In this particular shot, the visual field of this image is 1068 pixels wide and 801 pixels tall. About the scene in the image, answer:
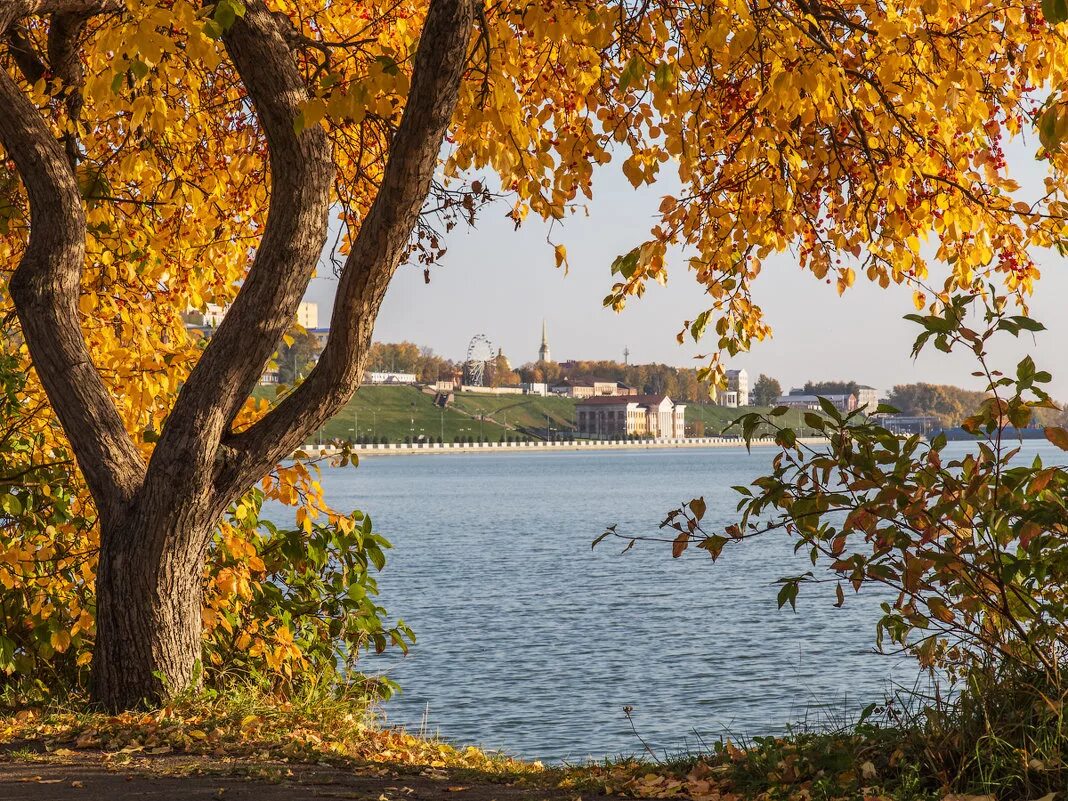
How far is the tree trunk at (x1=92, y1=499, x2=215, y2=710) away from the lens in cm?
620

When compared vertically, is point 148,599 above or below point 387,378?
below

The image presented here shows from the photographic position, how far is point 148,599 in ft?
20.5

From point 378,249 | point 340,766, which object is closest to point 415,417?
point 378,249

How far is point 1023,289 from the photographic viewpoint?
285 inches

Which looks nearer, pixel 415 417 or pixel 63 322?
pixel 63 322

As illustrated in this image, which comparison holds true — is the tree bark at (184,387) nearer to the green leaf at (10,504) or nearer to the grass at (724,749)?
the grass at (724,749)

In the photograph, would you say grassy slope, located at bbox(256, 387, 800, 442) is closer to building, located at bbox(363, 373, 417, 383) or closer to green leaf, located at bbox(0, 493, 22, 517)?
building, located at bbox(363, 373, 417, 383)

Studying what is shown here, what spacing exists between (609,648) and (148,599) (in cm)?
→ 1508

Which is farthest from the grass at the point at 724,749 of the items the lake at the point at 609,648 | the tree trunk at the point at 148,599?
the lake at the point at 609,648

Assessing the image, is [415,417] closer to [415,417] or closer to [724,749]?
[415,417]

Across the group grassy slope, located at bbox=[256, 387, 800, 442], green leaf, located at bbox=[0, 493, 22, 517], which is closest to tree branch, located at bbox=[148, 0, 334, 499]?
green leaf, located at bbox=[0, 493, 22, 517]

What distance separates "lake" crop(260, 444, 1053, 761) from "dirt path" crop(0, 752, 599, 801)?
7.34ft

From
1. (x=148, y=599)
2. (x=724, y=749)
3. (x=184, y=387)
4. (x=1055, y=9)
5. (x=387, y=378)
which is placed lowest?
(x=724, y=749)

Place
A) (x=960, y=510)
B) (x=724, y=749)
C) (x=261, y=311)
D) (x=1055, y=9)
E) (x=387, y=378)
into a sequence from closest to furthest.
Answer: (x=1055, y=9), (x=960, y=510), (x=724, y=749), (x=261, y=311), (x=387, y=378)
